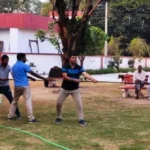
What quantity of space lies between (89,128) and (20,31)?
98.4 feet

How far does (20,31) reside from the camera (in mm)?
38812

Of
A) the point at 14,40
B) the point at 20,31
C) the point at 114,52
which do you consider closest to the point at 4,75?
the point at 14,40

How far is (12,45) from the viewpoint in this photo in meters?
38.9

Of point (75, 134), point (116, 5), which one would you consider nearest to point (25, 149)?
point (75, 134)

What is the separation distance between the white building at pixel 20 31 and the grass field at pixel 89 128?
24.4 m

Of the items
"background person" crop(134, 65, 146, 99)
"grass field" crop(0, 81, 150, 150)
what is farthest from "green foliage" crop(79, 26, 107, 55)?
"grass field" crop(0, 81, 150, 150)

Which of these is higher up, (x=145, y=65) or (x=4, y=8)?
(x=4, y=8)

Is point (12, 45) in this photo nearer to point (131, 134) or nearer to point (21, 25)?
point (21, 25)

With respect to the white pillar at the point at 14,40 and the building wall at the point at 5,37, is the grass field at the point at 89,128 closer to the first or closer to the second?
the white pillar at the point at 14,40

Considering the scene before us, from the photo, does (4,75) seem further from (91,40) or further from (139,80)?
(91,40)

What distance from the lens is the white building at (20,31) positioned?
38.0 metres

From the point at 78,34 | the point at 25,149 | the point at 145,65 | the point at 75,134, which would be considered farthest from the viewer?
the point at 145,65

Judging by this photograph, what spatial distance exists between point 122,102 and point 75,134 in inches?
234

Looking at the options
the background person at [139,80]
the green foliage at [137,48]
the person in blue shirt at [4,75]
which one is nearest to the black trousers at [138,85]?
the background person at [139,80]
